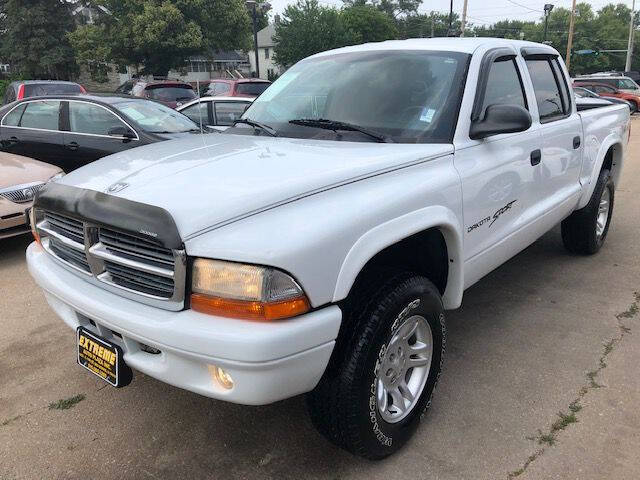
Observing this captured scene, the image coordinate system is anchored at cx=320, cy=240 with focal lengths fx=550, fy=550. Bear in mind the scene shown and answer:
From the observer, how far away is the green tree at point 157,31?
32.7 meters

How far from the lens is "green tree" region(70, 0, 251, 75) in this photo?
32.7 metres

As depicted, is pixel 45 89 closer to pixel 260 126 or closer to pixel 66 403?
pixel 260 126

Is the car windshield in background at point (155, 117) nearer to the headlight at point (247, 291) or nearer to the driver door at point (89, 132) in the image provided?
the driver door at point (89, 132)

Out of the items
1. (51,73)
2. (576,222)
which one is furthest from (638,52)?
(576,222)

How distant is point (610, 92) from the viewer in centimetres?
2266

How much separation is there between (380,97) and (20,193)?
403cm

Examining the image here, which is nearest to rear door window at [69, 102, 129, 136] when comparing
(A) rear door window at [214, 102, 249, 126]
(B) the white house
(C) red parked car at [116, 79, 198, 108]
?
(A) rear door window at [214, 102, 249, 126]

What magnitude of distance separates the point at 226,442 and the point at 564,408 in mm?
1684

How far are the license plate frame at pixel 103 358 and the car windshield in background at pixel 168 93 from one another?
13069mm

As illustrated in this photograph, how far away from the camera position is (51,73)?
3906 cm

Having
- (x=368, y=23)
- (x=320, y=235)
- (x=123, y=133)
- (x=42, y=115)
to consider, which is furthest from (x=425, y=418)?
(x=368, y=23)

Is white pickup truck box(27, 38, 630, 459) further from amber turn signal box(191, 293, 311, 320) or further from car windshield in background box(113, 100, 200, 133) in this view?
car windshield in background box(113, 100, 200, 133)

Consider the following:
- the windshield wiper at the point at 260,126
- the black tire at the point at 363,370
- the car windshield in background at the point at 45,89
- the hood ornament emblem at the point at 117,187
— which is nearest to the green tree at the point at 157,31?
the car windshield in background at the point at 45,89

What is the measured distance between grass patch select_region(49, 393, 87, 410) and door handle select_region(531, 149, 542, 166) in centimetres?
293
